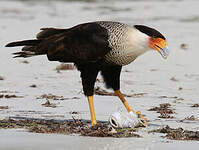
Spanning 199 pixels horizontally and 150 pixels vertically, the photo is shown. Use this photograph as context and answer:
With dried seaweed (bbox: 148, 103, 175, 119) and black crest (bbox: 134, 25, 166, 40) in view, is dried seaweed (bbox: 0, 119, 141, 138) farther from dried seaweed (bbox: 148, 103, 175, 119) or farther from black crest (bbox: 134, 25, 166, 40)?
black crest (bbox: 134, 25, 166, 40)

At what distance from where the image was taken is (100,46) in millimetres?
6844

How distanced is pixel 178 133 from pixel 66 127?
1220 millimetres

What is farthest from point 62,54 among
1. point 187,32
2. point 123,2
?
point 123,2

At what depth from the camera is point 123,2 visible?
3108cm

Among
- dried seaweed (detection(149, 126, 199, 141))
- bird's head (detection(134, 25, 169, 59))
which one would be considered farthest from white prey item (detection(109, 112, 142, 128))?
bird's head (detection(134, 25, 169, 59))

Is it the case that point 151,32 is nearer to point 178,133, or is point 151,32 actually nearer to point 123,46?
point 123,46

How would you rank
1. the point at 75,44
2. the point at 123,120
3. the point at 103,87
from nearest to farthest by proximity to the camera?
1. the point at 123,120
2. the point at 75,44
3. the point at 103,87

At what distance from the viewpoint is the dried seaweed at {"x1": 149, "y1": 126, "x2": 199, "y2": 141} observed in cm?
601

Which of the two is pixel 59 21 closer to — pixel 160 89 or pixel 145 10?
pixel 145 10

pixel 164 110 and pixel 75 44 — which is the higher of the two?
pixel 75 44

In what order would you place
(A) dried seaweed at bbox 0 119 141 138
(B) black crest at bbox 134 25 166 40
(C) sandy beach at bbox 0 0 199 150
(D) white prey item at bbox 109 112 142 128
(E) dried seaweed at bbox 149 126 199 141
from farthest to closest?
1. (B) black crest at bbox 134 25 166 40
2. (D) white prey item at bbox 109 112 142 128
3. (A) dried seaweed at bbox 0 119 141 138
4. (E) dried seaweed at bbox 149 126 199 141
5. (C) sandy beach at bbox 0 0 199 150

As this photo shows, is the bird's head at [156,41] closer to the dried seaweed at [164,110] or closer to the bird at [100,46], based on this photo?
the bird at [100,46]

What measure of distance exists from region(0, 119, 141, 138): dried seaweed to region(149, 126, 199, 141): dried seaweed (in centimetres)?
33

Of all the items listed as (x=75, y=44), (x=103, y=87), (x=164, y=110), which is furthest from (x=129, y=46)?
(x=103, y=87)
